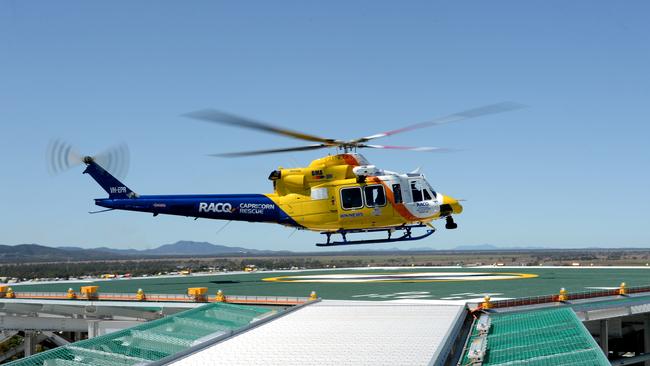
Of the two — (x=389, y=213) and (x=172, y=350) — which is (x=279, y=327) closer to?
(x=172, y=350)

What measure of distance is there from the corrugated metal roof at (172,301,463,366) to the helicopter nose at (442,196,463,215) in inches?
585

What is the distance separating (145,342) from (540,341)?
37.5 ft

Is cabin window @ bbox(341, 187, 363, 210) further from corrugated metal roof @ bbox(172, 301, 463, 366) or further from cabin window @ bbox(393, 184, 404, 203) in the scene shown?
corrugated metal roof @ bbox(172, 301, 463, 366)

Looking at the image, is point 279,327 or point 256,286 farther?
point 256,286

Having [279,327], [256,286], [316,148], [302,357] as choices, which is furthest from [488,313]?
[256,286]

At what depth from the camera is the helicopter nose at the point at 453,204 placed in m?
41.7

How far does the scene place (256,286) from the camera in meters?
44.1

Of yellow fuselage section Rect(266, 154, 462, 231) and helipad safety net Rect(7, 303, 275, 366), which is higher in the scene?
yellow fuselage section Rect(266, 154, 462, 231)

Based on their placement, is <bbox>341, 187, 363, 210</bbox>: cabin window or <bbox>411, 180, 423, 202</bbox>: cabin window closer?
<bbox>341, 187, 363, 210</bbox>: cabin window

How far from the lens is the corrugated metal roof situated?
57.1 ft

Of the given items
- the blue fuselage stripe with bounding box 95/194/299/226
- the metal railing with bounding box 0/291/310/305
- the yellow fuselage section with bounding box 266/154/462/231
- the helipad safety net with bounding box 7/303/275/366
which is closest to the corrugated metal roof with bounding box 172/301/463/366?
the helipad safety net with bounding box 7/303/275/366

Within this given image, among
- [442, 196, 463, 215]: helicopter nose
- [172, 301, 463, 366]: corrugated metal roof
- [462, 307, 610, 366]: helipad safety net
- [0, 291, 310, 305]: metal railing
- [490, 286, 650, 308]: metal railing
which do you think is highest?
[442, 196, 463, 215]: helicopter nose

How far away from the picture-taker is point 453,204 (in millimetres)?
41719

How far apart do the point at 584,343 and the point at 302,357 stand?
7263 mm
